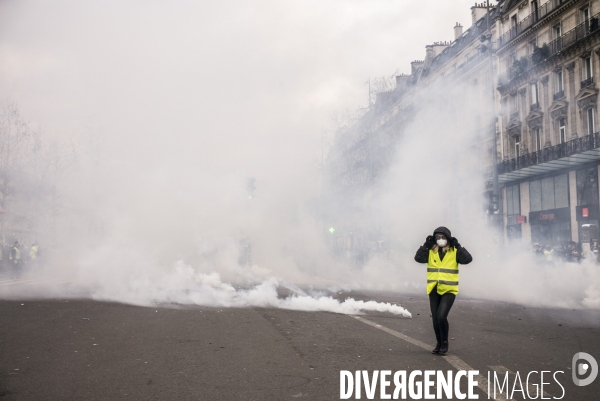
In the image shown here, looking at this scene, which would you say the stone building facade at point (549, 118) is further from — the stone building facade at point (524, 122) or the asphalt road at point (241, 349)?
the asphalt road at point (241, 349)

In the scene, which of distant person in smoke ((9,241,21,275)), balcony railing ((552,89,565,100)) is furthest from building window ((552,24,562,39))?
distant person in smoke ((9,241,21,275))

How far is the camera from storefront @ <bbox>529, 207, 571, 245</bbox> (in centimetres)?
2652

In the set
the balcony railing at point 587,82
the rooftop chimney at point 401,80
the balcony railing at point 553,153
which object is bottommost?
the balcony railing at point 553,153

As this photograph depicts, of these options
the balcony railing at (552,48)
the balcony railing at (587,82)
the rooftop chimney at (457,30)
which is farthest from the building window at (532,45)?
the rooftop chimney at (457,30)

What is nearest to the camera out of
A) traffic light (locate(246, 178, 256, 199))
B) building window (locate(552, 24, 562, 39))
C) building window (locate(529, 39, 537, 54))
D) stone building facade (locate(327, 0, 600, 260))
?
traffic light (locate(246, 178, 256, 199))

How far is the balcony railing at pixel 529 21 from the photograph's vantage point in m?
27.0

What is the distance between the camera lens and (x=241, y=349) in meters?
6.27

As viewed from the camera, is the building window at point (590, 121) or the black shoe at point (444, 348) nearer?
the black shoe at point (444, 348)

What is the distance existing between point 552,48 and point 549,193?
7013 millimetres

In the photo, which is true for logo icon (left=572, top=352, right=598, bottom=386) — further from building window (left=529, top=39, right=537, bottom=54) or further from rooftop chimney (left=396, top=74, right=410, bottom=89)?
building window (left=529, top=39, right=537, bottom=54)

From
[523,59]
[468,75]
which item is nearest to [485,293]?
[468,75]

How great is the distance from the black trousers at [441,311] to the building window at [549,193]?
2288cm

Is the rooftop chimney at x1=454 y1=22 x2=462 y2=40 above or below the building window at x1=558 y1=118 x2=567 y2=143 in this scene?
above

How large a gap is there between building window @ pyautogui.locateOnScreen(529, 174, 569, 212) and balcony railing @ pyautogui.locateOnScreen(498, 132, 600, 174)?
1.10 meters
